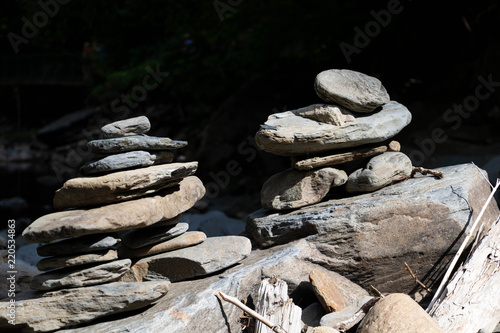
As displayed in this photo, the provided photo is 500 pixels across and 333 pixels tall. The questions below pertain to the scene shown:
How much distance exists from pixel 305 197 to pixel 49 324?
108 inches

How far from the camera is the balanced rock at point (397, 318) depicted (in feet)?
12.8

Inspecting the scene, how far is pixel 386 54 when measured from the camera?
38.0 feet

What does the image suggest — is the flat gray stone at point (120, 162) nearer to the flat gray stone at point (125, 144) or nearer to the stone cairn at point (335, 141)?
the flat gray stone at point (125, 144)

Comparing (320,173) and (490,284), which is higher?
(320,173)

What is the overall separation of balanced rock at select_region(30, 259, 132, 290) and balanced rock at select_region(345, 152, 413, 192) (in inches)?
99.7

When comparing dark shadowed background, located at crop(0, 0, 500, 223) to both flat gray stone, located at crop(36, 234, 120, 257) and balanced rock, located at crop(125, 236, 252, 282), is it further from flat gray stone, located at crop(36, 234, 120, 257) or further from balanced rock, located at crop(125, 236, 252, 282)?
flat gray stone, located at crop(36, 234, 120, 257)

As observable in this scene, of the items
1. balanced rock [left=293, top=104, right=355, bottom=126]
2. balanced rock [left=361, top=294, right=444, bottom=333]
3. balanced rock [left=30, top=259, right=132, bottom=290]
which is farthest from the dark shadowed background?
balanced rock [left=30, top=259, right=132, bottom=290]

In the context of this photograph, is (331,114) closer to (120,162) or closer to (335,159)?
(335,159)

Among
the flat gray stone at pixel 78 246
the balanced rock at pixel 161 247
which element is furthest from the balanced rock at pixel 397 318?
the flat gray stone at pixel 78 246

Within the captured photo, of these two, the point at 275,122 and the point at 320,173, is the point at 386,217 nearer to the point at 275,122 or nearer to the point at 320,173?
the point at 320,173

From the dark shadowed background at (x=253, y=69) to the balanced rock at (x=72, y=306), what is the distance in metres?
6.98

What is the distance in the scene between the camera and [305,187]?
17.9ft

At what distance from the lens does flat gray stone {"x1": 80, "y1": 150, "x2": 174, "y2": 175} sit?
4449mm

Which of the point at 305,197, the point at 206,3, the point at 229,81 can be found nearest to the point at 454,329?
the point at 305,197
